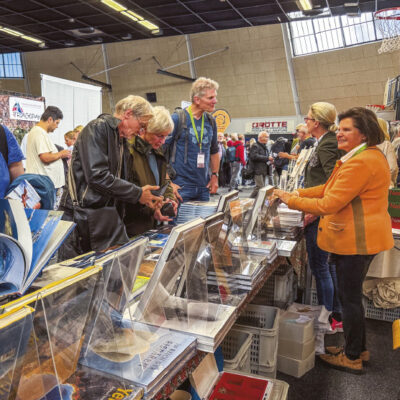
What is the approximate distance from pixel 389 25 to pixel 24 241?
8.02 m

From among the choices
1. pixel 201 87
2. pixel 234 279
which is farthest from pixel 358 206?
pixel 201 87

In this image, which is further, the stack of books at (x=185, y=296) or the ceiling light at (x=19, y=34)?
the ceiling light at (x=19, y=34)

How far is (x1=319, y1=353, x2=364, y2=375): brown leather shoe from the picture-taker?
8.16 ft

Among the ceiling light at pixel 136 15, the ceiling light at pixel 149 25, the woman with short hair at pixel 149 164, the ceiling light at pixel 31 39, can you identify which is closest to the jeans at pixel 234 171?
the ceiling light at pixel 149 25

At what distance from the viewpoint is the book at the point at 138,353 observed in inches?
37.3

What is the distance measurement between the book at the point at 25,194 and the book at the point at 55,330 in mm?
406

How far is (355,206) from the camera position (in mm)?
2180

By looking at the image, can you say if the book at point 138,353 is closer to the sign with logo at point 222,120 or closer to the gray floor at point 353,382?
the gray floor at point 353,382

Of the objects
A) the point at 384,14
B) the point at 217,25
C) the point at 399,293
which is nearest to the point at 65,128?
the point at 217,25

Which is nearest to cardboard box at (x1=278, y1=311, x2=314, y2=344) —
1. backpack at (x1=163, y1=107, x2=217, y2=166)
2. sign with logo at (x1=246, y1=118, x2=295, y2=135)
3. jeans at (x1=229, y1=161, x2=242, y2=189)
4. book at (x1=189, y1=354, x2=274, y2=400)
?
book at (x1=189, y1=354, x2=274, y2=400)

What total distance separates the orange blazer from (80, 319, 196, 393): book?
4.39 feet

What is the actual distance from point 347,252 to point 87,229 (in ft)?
4.81

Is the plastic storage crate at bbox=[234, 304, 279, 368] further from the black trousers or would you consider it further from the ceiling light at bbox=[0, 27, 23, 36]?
the ceiling light at bbox=[0, 27, 23, 36]

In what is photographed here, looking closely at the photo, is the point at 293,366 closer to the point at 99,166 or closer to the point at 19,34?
the point at 99,166
